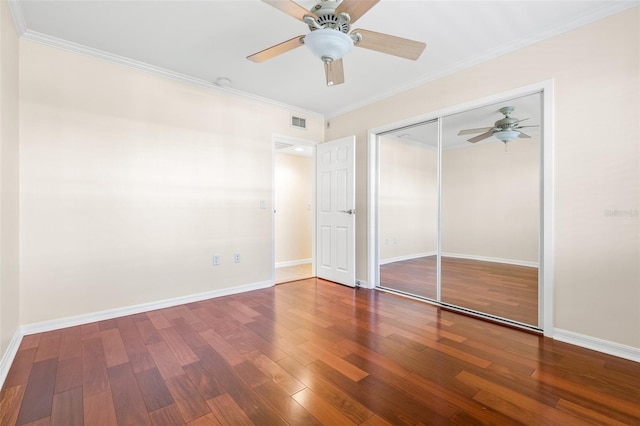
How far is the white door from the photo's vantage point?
13.0ft

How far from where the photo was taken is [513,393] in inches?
64.8

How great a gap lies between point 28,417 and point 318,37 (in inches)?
107

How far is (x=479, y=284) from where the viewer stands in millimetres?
3574

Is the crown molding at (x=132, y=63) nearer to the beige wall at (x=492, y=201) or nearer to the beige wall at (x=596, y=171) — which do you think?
the beige wall at (x=492, y=201)

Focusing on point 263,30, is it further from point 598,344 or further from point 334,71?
point 598,344

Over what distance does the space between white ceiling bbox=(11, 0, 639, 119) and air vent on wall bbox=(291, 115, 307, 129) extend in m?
0.99

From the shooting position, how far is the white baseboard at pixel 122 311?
2.49 metres

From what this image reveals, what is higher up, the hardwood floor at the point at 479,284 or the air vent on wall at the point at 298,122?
the air vent on wall at the point at 298,122

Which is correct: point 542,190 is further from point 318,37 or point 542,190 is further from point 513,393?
point 318,37

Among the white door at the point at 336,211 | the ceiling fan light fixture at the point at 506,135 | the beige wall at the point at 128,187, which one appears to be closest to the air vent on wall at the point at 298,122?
the white door at the point at 336,211

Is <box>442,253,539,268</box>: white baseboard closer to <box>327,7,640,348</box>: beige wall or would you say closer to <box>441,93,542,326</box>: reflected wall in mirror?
<box>441,93,542,326</box>: reflected wall in mirror

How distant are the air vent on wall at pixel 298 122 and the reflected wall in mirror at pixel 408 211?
4.03 ft

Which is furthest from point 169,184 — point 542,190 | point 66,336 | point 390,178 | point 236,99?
point 542,190

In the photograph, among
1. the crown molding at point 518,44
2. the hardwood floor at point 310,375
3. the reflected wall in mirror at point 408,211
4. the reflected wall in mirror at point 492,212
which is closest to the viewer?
the hardwood floor at point 310,375
